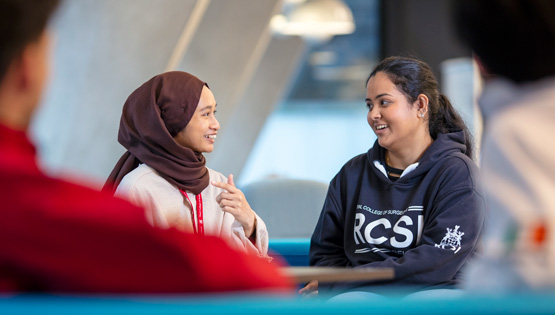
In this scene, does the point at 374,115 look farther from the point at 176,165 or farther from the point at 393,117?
the point at 176,165

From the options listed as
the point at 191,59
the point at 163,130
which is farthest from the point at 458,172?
the point at 191,59

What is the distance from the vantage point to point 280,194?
395cm

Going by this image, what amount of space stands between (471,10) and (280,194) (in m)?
2.71

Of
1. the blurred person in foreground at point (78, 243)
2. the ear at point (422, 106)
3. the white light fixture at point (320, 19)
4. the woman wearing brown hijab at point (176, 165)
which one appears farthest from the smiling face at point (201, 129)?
the white light fixture at point (320, 19)

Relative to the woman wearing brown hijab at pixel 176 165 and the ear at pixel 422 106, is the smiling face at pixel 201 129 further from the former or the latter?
the ear at pixel 422 106

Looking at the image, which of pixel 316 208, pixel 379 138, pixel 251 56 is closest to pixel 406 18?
pixel 251 56

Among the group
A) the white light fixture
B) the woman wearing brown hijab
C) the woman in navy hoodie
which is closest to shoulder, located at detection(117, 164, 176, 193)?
the woman wearing brown hijab

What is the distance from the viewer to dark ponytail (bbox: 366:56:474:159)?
3094mm

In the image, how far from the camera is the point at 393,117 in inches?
119

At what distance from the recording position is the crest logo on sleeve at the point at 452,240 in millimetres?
2743

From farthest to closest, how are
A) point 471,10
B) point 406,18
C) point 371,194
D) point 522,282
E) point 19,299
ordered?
point 406,18 → point 371,194 → point 471,10 → point 522,282 → point 19,299

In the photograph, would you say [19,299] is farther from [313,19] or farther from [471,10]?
[313,19]

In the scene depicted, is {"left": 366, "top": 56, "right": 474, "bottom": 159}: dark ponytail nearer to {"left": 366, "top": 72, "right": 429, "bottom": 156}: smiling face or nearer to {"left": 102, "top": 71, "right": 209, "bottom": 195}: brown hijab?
{"left": 366, "top": 72, "right": 429, "bottom": 156}: smiling face

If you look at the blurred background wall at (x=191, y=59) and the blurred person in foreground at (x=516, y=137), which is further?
the blurred background wall at (x=191, y=59)
